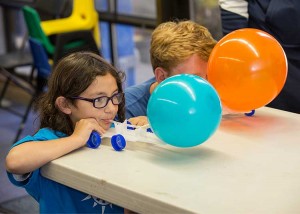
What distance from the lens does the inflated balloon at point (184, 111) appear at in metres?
1.20

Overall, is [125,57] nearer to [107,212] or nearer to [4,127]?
[4,127]

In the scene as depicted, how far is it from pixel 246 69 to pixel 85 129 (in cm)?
44

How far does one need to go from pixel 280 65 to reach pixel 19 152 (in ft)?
2.36

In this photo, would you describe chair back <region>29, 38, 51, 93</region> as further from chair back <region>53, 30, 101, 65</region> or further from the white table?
the white table

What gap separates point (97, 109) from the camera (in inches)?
54.9

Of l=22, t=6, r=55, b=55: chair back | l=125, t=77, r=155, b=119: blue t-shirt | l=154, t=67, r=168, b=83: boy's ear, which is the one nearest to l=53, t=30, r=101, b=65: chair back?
l=22, t=6, r=55, b=55: chair back

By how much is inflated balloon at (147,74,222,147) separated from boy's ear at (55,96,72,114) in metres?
0.27

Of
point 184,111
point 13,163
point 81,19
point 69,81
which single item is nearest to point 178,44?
point 69,81

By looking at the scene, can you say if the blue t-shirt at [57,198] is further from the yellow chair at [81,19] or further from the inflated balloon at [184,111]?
the yellow chair at [81,19]

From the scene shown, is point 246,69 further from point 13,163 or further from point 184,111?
point 13,163

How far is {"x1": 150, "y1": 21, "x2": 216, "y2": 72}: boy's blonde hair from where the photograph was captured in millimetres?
1641

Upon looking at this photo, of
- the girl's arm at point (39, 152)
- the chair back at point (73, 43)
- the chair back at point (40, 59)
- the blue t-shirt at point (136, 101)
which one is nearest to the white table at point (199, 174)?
the girl's arm at point (39, 152)

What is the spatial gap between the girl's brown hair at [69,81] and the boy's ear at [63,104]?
1 centimetres

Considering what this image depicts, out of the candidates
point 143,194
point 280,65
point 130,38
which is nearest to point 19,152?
point 143,194
